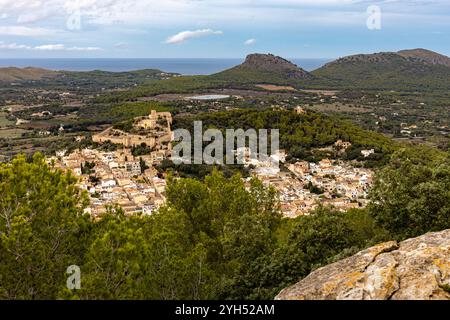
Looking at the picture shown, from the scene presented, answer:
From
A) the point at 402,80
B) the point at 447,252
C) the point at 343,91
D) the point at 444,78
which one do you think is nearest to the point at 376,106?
the point at 343,91

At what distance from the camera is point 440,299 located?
5629 mm

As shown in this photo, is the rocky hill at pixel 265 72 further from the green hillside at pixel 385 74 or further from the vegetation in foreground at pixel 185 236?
the vegetation in foreground at pixel 185 236

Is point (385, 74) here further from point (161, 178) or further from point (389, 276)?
point (389, 276)

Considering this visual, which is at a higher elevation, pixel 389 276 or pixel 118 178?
pixel 389 276

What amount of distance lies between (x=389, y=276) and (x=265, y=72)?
6414 inches

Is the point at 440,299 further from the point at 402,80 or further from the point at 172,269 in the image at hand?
the point at 402,80

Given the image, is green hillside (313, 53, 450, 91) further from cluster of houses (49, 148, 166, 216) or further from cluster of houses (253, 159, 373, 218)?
cluster of houses (49, 148, 166, 216)

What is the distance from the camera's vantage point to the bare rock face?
234 inches

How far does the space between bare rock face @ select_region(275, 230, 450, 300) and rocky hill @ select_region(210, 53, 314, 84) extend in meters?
143

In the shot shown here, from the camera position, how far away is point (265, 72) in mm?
165000

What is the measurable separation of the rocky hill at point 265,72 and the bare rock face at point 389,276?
5647 inches

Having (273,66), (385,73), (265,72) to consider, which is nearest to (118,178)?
(265,72)

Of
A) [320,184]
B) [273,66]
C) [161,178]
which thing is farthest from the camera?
[273,66]

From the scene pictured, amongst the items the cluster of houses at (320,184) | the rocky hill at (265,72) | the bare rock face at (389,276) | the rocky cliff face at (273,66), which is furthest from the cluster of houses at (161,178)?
the rocky cliff face at (273,66)
